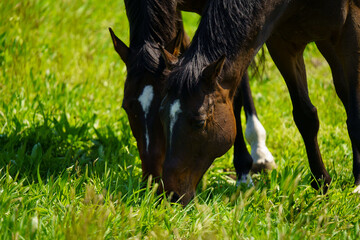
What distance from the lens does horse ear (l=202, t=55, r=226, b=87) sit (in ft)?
10.1

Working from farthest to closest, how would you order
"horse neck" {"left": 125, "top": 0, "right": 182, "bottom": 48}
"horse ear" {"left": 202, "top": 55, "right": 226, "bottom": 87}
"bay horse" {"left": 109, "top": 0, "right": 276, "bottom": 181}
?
"horse neck" {"left": 125, "top": 0, "right": 182, "bottom": 48} → "bay horse" {"left": 109, "top": 0, "right": 276, "bottom": 181} → "horse ear" {"left": 202, "top": 55, "right": 226, "bottom": 87}

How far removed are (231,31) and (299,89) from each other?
1245 mm

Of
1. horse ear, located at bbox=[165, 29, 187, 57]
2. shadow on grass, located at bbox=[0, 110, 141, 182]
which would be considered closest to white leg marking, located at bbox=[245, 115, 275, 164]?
shadow on grass, located at bbox=[0, 110, 141, 182]

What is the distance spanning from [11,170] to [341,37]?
2497mm

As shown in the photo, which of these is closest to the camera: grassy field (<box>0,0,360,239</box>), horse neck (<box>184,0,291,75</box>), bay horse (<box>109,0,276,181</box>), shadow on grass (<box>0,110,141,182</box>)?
grassy field (<box>0,0,360,239</box>)

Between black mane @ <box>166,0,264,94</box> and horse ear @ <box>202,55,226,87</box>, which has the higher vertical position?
black mane @ <box>166,0,264,94</box>

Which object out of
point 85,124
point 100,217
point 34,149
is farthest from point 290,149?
point 100,217

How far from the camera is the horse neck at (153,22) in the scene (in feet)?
11.8

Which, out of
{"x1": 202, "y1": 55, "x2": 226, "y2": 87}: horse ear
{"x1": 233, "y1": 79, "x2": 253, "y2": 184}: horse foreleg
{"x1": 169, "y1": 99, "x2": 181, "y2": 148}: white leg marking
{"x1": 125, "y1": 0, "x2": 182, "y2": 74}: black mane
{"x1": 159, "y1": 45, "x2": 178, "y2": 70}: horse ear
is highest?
{"x1": 125, "y1": 0, "x2": 182, "y2": 74}: black mane

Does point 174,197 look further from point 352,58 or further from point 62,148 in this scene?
point 62,148

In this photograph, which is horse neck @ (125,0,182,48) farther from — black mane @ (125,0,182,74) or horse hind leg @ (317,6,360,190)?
horse hind leg @ (317,6,360,190)

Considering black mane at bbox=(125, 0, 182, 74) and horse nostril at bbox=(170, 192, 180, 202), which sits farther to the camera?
black mane at bbox=(125, 0, 182, 74)

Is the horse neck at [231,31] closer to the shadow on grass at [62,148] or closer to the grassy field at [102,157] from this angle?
the grassy field at [102,157]

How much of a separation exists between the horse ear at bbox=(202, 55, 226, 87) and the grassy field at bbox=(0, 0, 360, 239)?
2.03 feet
